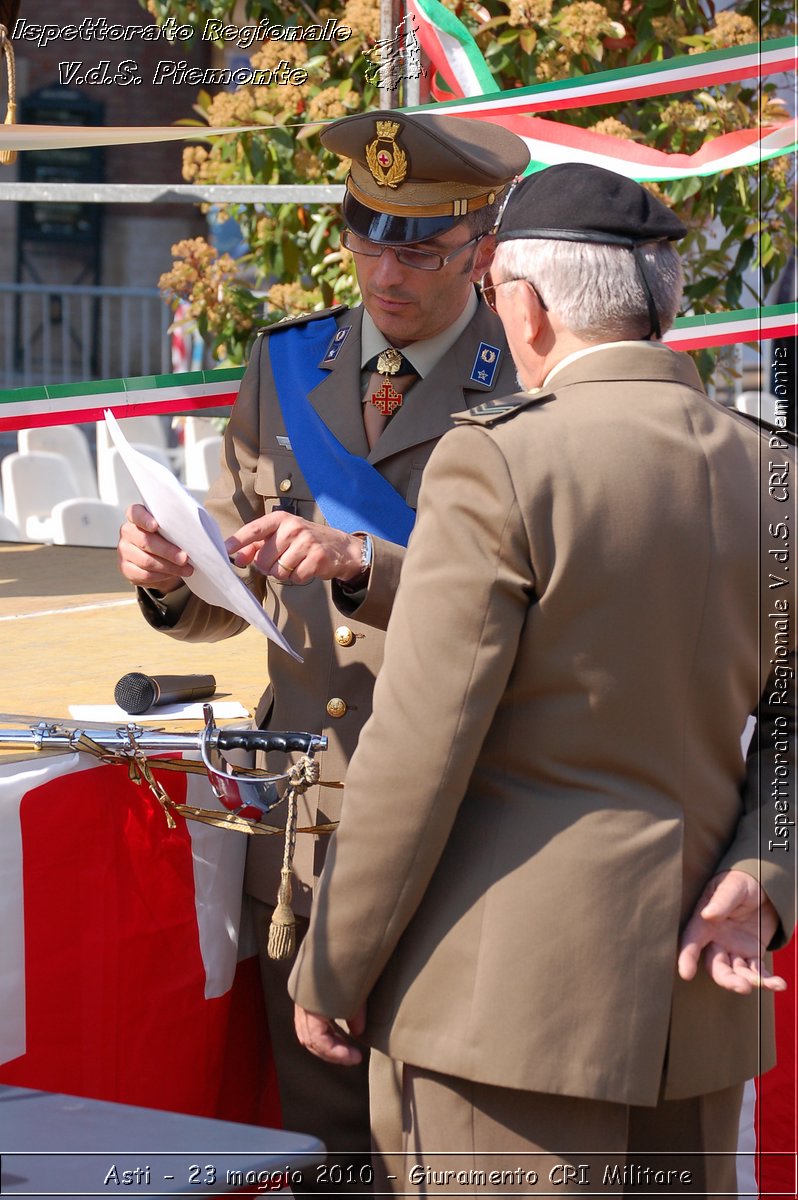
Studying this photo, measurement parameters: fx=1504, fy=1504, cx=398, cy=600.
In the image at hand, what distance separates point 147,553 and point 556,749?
0.65m

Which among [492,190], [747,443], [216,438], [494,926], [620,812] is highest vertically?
[492,190]

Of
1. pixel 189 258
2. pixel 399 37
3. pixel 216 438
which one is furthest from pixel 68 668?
pixel 216 438

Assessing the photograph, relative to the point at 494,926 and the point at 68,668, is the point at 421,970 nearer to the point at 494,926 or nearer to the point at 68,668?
the point at 494,926

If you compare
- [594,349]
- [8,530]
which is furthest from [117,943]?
[8,530]

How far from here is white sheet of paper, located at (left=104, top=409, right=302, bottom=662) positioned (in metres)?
1.80

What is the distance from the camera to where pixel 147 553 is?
6.43 ft

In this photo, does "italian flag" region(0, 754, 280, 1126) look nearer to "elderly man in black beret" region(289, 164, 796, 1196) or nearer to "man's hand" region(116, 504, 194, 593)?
"man's hand" region(116, 504, 194, 593)

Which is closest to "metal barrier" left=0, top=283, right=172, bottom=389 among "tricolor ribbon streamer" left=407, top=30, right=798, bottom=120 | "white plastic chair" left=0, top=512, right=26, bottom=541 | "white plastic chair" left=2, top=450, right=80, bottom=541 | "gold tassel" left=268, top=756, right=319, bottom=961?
"white plastic chair" left=2, top=450, right=80, bottom=541

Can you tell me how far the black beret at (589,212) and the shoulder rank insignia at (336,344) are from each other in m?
0.70

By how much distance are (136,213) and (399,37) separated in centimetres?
1111

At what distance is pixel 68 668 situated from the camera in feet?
9.04

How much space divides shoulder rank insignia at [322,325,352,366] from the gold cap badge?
9.7 inches

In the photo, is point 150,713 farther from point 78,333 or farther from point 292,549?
point 78,333

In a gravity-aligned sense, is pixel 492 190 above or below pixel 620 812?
above
